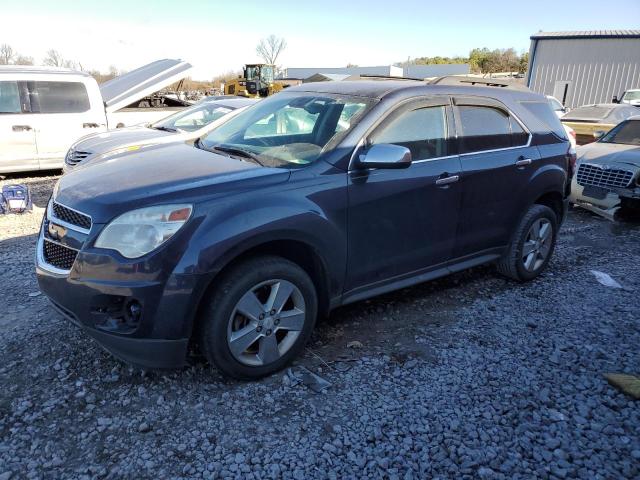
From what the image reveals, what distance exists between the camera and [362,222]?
3.25 m

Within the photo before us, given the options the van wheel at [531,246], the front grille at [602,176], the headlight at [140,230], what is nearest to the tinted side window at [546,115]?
the van wheel at [531,246]

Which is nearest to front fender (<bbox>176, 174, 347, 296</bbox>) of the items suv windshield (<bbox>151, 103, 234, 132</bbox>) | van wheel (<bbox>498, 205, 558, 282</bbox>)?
van wheel (<bbox>498, 205, 558, 282</bbox>)

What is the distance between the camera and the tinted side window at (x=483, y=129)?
3.85 meters

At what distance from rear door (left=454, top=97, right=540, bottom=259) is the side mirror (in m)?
0.89

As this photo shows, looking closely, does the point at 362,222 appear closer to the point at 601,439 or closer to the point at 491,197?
the point at 491,197

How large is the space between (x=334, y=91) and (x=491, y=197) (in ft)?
5.10

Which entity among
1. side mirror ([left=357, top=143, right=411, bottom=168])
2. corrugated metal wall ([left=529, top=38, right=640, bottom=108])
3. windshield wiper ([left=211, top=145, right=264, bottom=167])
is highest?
corrugated metal wall ([left=529, top=38, right=640, bottom=108])

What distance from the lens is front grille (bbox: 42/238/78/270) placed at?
2736 millimetres

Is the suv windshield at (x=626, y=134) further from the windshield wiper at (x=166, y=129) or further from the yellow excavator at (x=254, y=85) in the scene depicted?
the yellow excavator at (x=254, y=85)

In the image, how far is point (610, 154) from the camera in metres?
7.53

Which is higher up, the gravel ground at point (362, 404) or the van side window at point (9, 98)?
the van side window at point (9, 98)

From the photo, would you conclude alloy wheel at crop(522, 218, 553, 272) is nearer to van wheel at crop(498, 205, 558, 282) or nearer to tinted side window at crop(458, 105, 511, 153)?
van wheel at crop(498, 205, 558, 282)

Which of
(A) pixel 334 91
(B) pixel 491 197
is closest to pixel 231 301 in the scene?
(A) pixel 334 91

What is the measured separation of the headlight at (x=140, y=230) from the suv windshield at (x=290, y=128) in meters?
0.84
